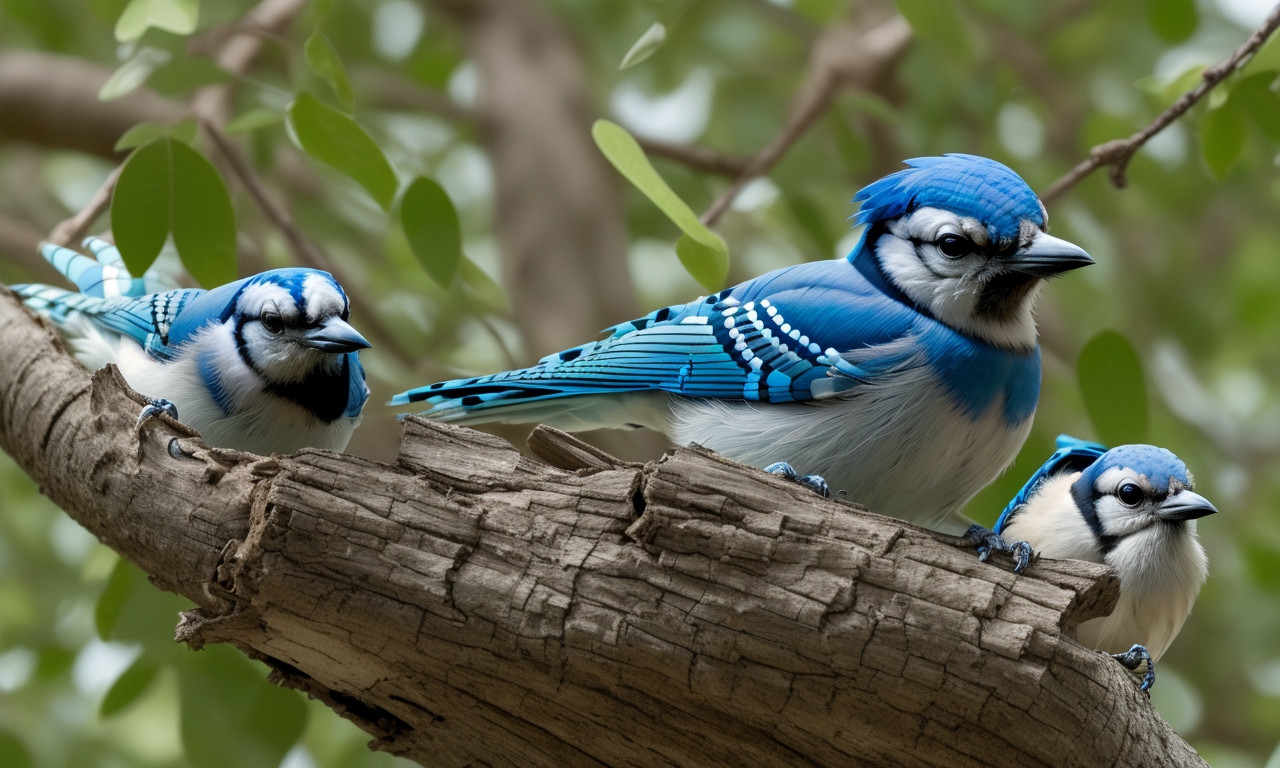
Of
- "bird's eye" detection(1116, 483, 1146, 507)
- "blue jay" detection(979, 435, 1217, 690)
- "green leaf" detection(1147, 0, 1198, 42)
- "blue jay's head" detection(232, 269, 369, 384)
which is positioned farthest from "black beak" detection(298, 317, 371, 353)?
"green leaf" detection(1147, 0, 1198, 42)

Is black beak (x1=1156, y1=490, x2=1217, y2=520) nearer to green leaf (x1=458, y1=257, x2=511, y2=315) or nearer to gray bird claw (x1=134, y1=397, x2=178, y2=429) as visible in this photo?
green leaf (x1=458, y1=257, x2=511, y2=315)

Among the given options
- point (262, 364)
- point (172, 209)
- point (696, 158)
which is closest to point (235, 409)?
point (262, 364)

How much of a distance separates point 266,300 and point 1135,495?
78.9 inches

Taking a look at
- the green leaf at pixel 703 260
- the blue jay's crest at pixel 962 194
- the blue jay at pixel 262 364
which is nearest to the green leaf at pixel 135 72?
the blue jay at pixel 262 364

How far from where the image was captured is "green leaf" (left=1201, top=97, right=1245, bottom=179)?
2969 millimetres

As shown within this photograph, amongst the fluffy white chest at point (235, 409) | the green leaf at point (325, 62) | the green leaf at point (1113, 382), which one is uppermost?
the green leaf at point (1113, 382)

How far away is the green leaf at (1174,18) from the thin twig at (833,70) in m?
0.79

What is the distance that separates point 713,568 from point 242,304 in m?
1.29

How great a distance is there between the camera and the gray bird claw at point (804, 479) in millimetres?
2309

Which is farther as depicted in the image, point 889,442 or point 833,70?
point 833,70

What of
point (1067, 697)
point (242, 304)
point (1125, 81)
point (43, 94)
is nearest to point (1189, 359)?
point (1125, 81)

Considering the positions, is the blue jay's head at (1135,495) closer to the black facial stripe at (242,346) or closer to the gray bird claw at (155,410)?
the black facial stripe at (242,346)

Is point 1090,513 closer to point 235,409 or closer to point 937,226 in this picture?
point 937,226

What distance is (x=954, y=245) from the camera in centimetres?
237
